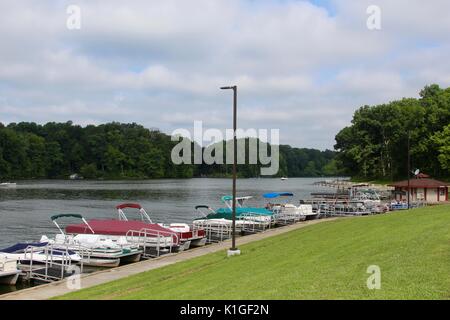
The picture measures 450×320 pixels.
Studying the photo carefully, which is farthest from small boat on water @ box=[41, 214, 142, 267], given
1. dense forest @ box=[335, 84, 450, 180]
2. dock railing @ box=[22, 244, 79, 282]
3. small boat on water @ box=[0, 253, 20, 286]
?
dense forest @ box=[335, 84, 450, 180]

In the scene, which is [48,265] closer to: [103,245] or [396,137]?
[103,245]

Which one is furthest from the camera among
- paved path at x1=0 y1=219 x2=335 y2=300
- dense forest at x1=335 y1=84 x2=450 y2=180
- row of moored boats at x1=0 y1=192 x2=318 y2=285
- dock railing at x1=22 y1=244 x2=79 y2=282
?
dense forest at x1=335 y1=84 x2=450 y2=180

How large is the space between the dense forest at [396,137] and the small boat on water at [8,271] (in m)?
85.1

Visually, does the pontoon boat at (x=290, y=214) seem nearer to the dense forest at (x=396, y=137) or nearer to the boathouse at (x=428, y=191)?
the boathouse at (x=428, y=191)

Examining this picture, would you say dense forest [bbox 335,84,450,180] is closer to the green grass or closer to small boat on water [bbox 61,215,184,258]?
small boat on water [bbox 61,215,184,258]

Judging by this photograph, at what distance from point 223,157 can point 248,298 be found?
16759cm

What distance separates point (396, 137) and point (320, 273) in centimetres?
10740

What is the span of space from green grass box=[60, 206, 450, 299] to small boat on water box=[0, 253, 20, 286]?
6050mm

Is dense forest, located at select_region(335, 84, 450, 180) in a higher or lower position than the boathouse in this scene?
higher

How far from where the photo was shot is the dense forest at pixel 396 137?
333 ft

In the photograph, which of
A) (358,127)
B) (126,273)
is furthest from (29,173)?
(126,273)

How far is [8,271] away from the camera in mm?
21750

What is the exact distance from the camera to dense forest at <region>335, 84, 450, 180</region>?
3991 inches

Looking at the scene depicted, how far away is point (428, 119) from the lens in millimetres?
103750
